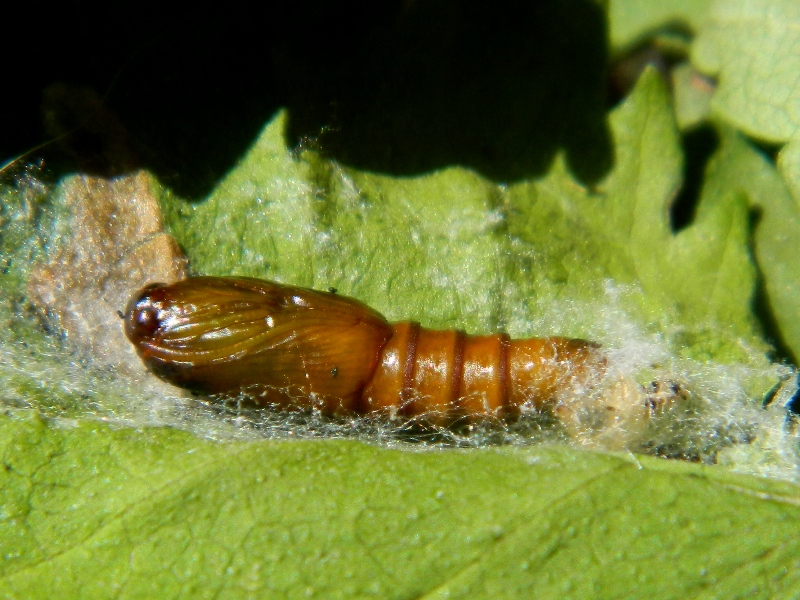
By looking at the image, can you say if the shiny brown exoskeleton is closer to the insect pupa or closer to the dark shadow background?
the insect pupa

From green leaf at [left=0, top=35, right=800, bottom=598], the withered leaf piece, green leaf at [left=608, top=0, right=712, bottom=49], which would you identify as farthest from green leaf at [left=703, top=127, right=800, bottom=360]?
the withered leaf piece

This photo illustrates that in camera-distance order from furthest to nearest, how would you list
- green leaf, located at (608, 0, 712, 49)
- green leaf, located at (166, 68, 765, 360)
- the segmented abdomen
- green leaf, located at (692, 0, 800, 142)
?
green leaf, located at (608, 0, 712, 49) → green leaf, located at (692, 0, 800, 142) → green leaf, located at (166, 68, 765, 360) → the segmented abdomen

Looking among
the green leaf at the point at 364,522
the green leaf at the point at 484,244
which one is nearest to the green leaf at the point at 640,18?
the green leaf at the point at 484,244

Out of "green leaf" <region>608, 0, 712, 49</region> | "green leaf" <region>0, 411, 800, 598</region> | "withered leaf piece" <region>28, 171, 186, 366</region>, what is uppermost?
"green leaf" <region>608, 0, 712, 49</region>

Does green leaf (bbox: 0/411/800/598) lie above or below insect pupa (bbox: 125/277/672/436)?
below

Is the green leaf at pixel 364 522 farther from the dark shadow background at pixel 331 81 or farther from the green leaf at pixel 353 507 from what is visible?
the dark shadow background at pixel 331 81

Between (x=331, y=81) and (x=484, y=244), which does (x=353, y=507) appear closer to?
(x=484, y=244)

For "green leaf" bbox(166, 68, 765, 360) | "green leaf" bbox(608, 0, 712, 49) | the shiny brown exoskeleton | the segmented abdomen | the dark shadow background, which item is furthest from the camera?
"green leaf" bbox(608, 0, 712, 49)
